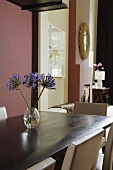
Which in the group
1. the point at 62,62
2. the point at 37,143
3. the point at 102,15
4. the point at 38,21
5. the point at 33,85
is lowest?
the point at 37,143

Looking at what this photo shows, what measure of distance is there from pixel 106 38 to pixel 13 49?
6334 millimetres

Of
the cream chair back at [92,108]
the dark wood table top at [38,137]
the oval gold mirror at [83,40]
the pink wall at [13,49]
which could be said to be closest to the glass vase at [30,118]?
the dark wood table top at [38,137]

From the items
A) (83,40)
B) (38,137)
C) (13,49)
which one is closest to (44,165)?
(38,137)

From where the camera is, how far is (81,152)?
3.61 feet

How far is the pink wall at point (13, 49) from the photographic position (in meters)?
3.30

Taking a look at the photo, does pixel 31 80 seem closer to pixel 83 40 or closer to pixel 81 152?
pixel 81 152

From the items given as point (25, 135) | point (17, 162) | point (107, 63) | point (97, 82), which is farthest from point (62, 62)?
point (17, 162)

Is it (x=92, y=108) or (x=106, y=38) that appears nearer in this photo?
(x=92, y=108)

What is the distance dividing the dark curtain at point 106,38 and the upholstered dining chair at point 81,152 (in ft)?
26.4

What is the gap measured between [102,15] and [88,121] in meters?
7.77

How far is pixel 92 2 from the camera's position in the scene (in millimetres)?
8875

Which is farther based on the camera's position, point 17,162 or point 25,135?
point 25,135

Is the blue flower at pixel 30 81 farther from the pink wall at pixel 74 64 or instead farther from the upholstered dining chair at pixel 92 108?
the pink wall at pixel 74 64

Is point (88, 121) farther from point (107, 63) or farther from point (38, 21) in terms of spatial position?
point (107, 63)
